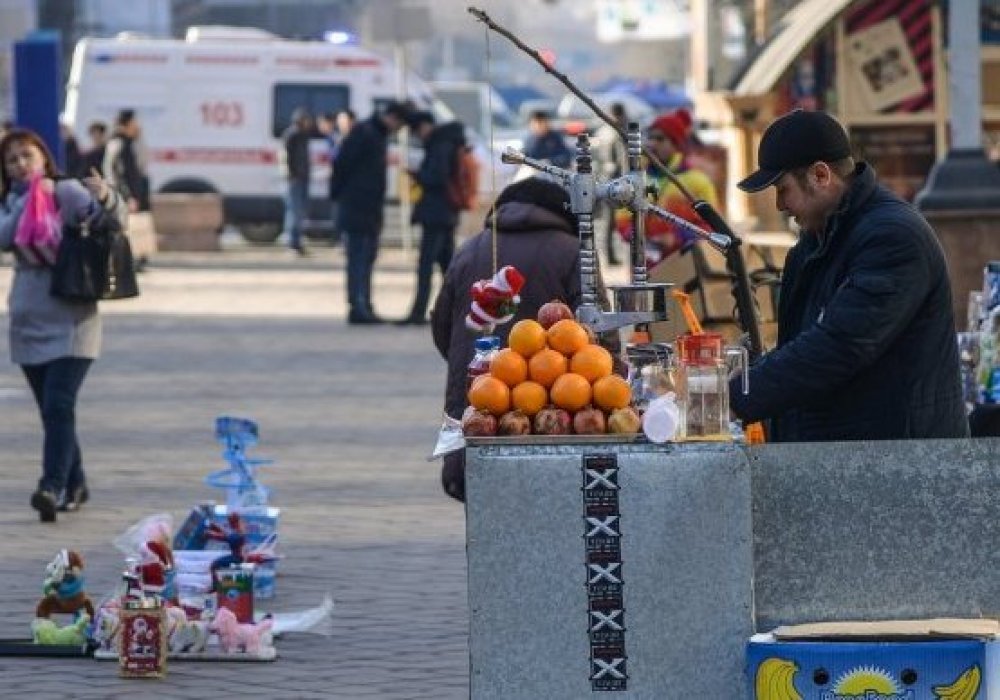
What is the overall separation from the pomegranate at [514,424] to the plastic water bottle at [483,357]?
343 mm

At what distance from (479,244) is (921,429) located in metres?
2.54

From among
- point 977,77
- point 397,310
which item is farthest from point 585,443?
point 397,310

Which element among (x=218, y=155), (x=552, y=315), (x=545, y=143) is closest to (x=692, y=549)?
(x=552, y=315)

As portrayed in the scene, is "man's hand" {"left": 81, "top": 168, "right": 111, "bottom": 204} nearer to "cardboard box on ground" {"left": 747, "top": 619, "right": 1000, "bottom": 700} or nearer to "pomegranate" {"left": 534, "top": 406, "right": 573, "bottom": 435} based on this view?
"pomegranate" {"left": 534, "top": 406, "right": 573, "bottom": 435}

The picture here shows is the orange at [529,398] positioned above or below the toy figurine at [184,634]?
above

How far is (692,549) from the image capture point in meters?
6.09

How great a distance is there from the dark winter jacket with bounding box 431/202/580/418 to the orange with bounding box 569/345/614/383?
2176 mm

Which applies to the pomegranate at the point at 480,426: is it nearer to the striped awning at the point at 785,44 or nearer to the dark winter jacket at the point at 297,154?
the striped awning at the point at 785,44

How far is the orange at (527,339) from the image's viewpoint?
6535 millimetres

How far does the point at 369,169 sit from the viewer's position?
913 inches

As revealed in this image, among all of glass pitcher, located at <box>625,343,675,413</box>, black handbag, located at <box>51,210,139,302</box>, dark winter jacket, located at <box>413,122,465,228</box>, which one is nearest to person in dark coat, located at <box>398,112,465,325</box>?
dark winter jacket, located at <box>413,122,465,228</box>

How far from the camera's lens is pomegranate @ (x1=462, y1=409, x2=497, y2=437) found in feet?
20.3

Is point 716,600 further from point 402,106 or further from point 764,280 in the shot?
point 402,106

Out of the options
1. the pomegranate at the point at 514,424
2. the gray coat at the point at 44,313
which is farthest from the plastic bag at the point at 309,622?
the pomegranate at the point at 514,424
